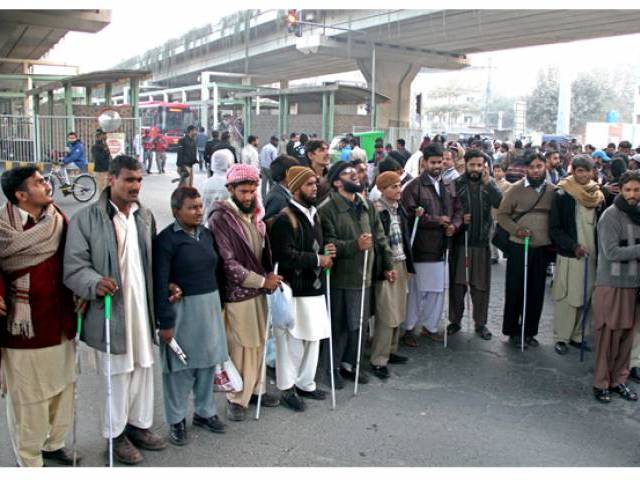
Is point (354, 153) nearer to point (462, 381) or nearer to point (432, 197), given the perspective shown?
point (432, 197)

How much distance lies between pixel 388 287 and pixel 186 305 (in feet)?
6.83

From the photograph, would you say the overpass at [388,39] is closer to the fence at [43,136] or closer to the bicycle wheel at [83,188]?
the fence at [43,136]

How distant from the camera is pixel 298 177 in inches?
196

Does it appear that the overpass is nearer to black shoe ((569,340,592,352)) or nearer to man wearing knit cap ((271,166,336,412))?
black shoe ((569,340,592,352))

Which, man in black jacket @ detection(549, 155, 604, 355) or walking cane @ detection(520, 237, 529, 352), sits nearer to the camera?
man in black jacket @ detection(549, 155, 604, 355)

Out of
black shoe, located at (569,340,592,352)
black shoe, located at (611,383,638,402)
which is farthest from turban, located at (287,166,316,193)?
black shoe, located at (569,340,592,352)

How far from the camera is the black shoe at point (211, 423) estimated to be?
4.57 metres

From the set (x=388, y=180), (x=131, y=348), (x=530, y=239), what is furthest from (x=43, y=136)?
(x=131, y=348)

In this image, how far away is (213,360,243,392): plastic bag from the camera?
15.5 ft

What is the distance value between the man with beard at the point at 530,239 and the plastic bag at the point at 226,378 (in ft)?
10.2

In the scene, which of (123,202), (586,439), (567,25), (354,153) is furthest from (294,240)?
(567,25)

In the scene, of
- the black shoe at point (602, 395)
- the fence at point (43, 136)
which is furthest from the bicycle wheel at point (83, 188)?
the black shoe at point (602, 395)

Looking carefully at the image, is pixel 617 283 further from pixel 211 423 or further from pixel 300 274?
pixel 211 423

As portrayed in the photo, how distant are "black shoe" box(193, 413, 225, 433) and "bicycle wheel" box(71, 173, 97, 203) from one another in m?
12.2
